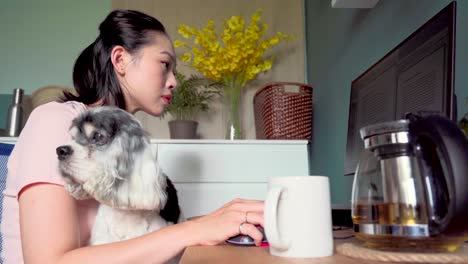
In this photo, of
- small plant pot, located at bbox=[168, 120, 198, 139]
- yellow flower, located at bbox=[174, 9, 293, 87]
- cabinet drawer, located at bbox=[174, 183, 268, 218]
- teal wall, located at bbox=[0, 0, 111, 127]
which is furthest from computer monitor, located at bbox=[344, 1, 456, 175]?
teal wall, located at bbox=[0, 0, 111, 127]

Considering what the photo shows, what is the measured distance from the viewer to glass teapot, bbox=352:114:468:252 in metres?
0.35

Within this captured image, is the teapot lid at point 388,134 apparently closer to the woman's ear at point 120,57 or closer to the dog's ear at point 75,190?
the dog's ear at point 75,190

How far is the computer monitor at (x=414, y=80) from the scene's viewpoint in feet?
1.99

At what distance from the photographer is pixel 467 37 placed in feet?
2.53

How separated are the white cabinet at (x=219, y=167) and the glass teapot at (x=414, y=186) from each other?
1.10 metres

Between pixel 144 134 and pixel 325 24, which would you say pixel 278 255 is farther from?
pixel 325 24

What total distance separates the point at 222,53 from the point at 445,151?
1.48 m

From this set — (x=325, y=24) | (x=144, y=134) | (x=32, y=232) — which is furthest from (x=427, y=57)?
(x=325, y=24)

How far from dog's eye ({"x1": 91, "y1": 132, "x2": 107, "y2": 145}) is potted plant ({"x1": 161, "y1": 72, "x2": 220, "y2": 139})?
919mm

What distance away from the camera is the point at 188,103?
1.88 metres

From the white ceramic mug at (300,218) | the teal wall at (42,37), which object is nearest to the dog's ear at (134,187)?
the white ceramic mug at (300,218)

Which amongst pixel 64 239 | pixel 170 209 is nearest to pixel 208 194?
pixel 170 209

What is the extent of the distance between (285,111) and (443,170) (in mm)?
1273

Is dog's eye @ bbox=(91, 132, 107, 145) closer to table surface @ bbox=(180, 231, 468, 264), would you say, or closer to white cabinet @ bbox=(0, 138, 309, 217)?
table surface @ bbox=(180, 231, 468, 264)
